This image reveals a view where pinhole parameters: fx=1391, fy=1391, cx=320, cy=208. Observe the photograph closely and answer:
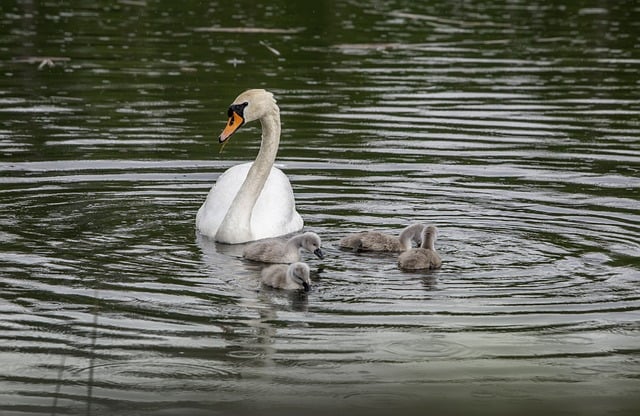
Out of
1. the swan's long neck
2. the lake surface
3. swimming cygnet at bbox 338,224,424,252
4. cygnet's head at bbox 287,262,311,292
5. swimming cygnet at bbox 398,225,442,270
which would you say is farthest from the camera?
the swan's long neck

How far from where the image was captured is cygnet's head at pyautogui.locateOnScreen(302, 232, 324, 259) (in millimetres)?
10711

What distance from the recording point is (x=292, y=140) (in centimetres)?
1628

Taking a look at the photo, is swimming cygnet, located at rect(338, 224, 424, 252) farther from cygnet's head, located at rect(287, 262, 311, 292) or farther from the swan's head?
the swan's head

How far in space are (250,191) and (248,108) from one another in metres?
0.76

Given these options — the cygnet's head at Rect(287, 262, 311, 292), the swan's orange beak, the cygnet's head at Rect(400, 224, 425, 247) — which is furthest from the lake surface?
the swan's orange beak

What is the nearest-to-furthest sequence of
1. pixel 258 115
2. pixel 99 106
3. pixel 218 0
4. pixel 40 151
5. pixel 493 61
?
pixel 258 115 → pixel 40 151 → pixel 99 106 → pixel 493 61 → pixel 218 0

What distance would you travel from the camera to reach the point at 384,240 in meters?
11.1

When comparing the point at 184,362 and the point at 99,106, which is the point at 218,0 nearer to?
the point at 99,106

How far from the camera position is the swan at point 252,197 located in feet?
39.2

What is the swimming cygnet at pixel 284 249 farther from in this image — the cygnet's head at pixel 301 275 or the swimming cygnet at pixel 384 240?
the cygnet's head at pixel 301 275

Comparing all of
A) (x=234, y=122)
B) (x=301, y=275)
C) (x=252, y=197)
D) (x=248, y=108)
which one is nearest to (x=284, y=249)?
(x=301, y=275)

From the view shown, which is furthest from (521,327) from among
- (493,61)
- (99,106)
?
(493,61)

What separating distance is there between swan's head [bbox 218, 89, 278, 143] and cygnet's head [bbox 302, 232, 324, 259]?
1688mm

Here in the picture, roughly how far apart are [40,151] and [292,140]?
115 inches
